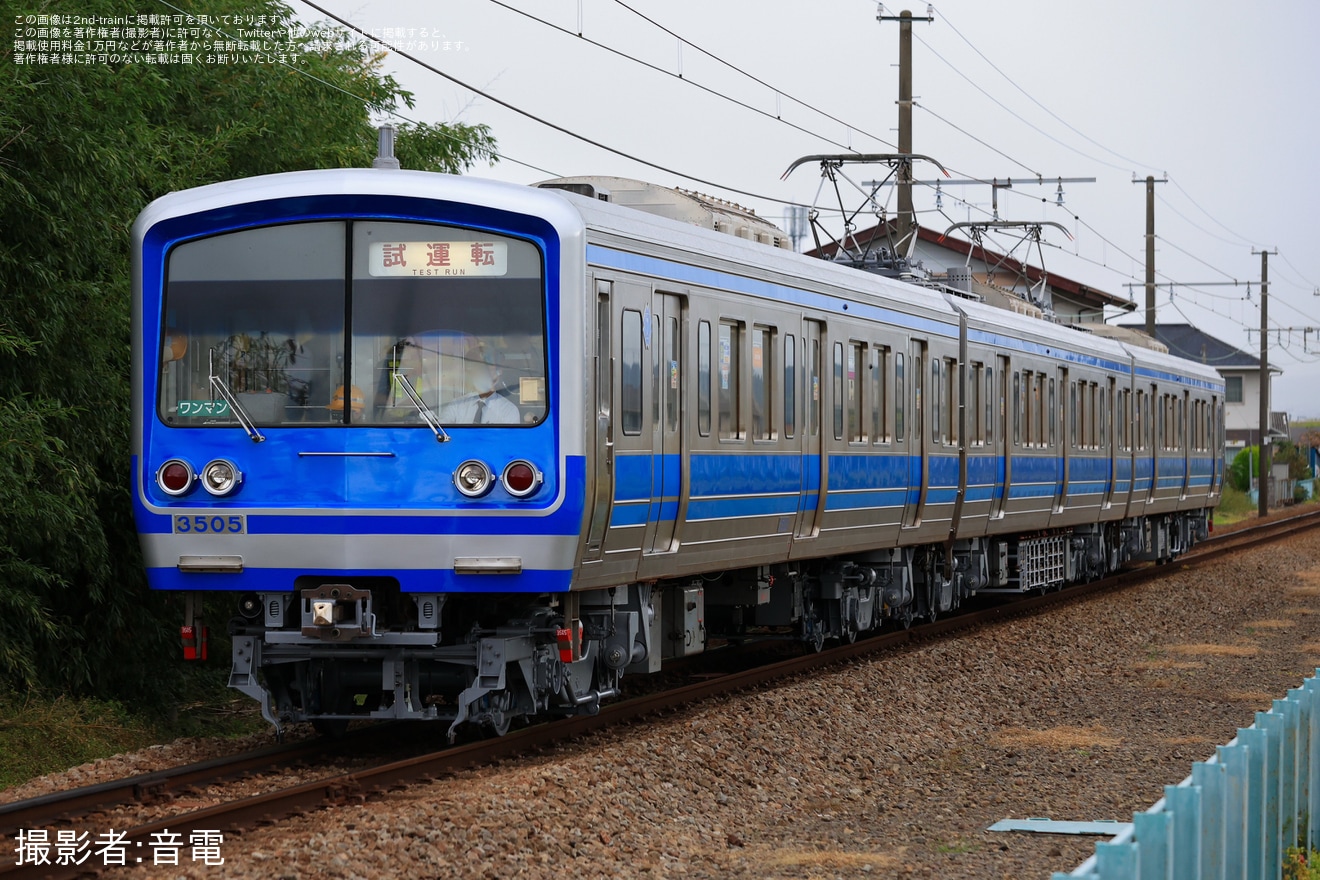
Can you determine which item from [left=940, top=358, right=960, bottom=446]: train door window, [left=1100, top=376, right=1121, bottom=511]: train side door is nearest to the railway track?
[left=940, top=358, right=960, bottom=446]: train door window

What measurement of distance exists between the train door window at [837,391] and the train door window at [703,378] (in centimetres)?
238

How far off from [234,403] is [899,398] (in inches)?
284

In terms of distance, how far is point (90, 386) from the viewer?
1083cm

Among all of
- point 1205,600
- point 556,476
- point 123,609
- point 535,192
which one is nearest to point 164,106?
point 123,609

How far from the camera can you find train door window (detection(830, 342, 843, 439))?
511 inches

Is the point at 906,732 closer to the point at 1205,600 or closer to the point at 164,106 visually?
the point at 164,106

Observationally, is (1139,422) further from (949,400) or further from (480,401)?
(480,401)

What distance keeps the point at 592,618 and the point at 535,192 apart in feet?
8.45

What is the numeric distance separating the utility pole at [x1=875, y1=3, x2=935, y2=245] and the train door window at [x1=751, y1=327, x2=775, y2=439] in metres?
10.2

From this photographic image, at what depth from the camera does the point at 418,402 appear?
870 centimetres

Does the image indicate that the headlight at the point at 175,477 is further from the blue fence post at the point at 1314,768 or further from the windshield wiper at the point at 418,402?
the blue fence post at the point at 1314,768

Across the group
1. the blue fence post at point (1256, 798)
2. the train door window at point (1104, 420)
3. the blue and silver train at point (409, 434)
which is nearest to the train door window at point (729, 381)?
the blue and silver train at point (409, 434)

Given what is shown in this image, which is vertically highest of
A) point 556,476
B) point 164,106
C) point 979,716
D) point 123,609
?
point 164,106

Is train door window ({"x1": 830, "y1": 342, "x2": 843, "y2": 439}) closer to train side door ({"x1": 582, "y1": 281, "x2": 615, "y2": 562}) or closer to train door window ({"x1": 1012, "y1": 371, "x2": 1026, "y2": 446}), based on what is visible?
train side door ({"x1": 582, "y1": 281, "x2": 615, "y2": 562})
